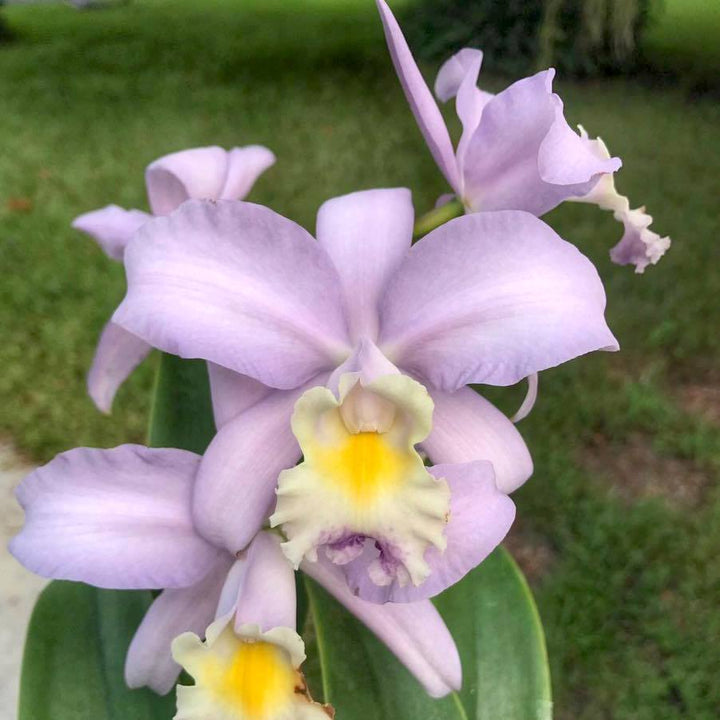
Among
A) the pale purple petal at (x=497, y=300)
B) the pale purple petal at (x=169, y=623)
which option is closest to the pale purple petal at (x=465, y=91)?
the pale purple petal at (x=497, y=300)

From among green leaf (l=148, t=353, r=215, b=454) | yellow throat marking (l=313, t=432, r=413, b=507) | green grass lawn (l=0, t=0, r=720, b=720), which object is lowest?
green grass lawn (l=0, t=0, r=720, b=720)

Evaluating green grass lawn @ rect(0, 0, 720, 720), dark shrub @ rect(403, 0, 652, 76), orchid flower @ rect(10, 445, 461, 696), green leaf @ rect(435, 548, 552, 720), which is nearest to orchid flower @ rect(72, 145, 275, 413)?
orchid flower @ rect(10, 445, 461, 696)

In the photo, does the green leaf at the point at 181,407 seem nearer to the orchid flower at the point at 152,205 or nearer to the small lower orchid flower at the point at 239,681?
the orchid flower at the point at 152,205

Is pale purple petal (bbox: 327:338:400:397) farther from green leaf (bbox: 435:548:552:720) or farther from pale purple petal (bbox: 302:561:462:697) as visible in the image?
green leaf (bbox: 435:548:552:720)

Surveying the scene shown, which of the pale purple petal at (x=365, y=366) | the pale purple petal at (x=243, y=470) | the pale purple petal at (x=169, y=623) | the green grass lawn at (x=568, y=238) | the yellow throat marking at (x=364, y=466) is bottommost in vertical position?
the green grass lawn at (x=568, y=238)

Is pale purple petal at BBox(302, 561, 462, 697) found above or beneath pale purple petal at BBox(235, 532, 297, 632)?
beneath

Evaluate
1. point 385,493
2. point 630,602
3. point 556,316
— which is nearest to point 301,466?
point 385,493
